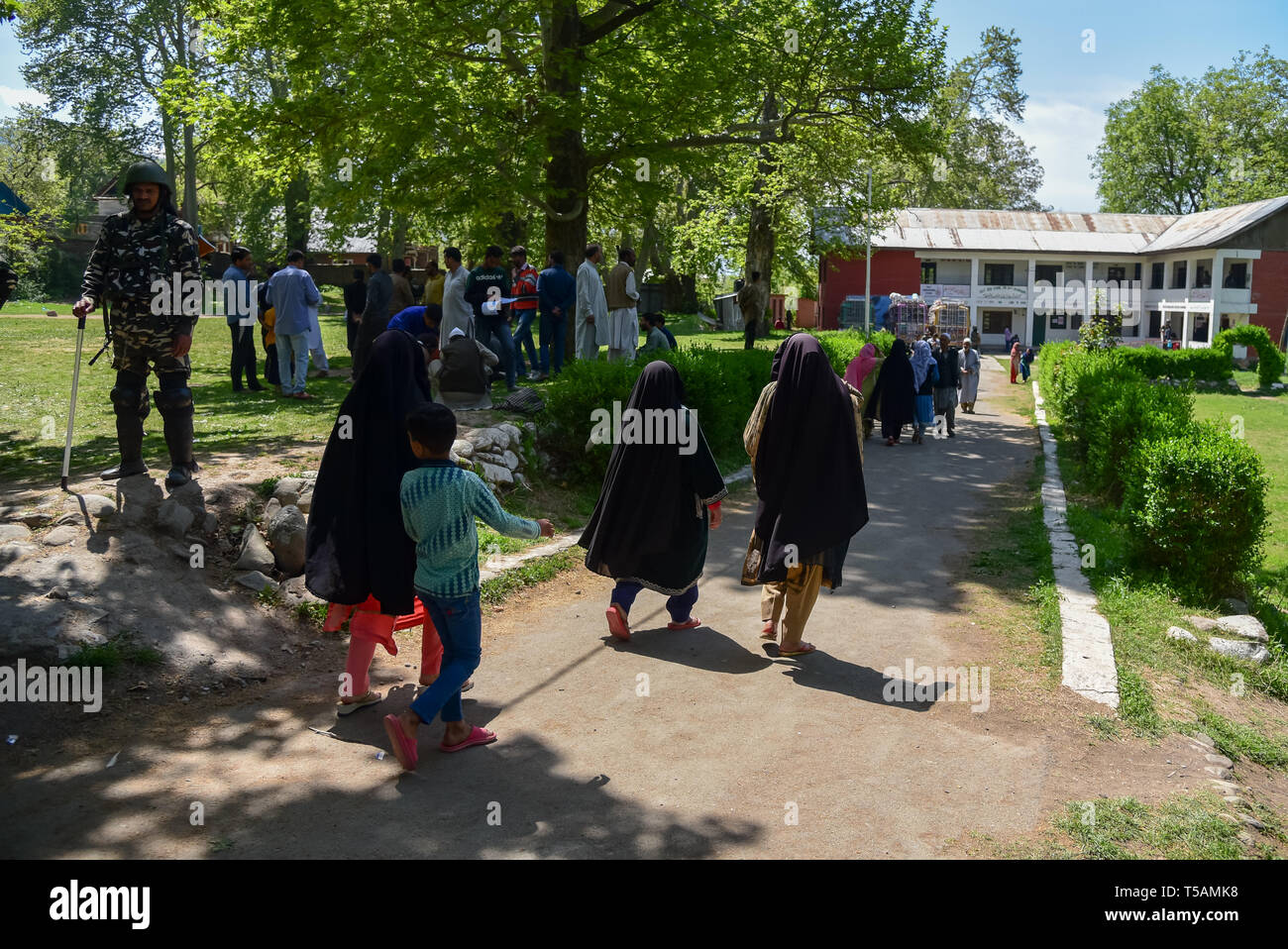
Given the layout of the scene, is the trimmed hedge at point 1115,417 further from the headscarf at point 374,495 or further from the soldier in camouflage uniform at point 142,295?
the soldier in camouflage uniform at point 142,295

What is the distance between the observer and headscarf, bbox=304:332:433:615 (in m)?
5.09

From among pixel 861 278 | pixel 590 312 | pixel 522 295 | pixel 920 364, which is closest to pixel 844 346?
pixel 920 364

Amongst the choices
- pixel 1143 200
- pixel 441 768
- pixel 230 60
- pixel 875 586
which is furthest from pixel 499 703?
pixel 1143 200

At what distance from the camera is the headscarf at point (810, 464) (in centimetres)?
636

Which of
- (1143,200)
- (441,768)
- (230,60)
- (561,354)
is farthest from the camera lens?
(1143,200)

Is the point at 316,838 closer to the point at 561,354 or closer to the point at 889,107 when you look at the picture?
the point at 561,354

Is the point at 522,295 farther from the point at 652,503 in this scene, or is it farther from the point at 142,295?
the point at 652,503

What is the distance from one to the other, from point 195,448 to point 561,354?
5.74 m

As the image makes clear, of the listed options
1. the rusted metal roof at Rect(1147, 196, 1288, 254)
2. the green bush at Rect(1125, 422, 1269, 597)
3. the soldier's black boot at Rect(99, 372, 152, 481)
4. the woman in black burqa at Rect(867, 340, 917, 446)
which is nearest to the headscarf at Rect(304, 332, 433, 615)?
the soldier's black boot at Rect(99, 372, 152, 481)

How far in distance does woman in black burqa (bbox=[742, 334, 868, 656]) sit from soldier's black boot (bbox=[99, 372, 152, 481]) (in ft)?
13.6

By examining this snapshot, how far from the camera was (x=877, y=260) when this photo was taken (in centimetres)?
5353

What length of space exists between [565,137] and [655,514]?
10.7 meters

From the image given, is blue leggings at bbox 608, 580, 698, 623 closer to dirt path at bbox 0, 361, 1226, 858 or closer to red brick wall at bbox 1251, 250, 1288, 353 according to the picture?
dirt path at bbox 0, 361, 1226, 858

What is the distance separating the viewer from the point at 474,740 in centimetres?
500
